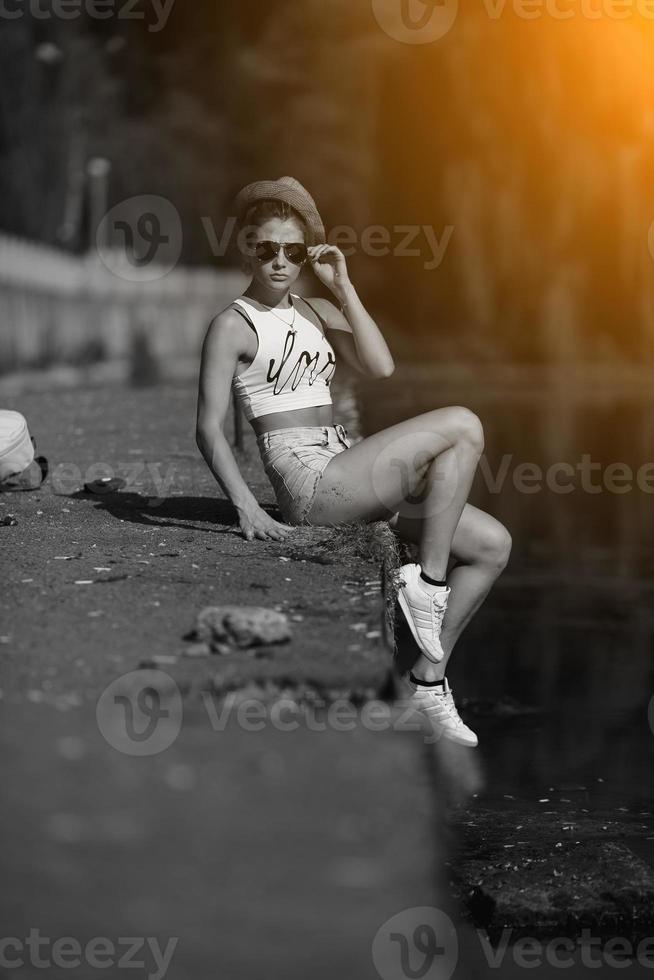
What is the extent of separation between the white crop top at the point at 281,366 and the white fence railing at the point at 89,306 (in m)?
14.7

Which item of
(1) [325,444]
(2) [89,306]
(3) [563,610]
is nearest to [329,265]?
(1) [325,444]

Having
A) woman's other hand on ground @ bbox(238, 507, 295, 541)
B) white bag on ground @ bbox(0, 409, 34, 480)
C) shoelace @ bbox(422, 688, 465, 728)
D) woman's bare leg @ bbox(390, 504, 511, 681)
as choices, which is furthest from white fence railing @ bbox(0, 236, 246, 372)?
shoelace @ bbox(422, 688, 465, 728)

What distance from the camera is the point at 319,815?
400cm

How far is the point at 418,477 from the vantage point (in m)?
5.56

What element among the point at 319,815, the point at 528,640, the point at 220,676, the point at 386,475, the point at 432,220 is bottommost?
the point at 528,640

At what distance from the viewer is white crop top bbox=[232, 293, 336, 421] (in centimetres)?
587

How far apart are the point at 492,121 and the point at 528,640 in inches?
595

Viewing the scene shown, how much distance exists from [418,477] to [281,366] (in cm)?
68

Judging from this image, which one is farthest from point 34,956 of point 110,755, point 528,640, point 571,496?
point 571,496

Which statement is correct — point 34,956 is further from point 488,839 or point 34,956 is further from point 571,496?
point 571,496

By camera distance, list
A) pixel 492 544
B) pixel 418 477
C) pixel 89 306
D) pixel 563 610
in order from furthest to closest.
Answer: pixel 89 306 < pixel 563 610 < pixel 492 544 < pixel 418 477

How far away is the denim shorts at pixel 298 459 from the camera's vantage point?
228 inches

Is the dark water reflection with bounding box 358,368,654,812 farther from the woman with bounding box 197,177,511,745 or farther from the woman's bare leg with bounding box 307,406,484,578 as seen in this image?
the woman's bare leg with bounding box 307,406,484,578

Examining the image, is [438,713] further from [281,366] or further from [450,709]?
[281,366]
